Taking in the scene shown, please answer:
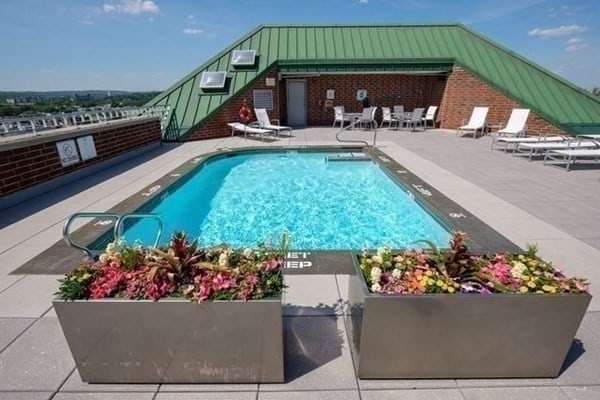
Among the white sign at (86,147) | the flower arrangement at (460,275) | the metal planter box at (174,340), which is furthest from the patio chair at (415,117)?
Result: the metal planter box at (174,340)

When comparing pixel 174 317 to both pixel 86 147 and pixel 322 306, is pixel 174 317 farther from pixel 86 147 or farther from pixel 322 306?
pixel 86 147

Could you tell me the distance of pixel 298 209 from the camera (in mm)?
6562

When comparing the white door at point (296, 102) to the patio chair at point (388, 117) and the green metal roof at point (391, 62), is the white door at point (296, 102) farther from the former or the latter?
the patio chair at point (388, 117)

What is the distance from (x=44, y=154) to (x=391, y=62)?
1330 cm

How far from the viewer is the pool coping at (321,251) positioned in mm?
3385

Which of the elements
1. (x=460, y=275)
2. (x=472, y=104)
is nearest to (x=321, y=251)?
(x=460, y=275)

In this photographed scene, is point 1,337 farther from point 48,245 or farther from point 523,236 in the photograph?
point 523,236

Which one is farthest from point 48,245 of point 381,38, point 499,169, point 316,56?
point 381,38

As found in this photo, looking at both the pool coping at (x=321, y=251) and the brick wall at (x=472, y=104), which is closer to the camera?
the pool coping at (x=321, y=251)

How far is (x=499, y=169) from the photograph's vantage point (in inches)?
296

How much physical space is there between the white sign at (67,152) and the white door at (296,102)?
10799mm

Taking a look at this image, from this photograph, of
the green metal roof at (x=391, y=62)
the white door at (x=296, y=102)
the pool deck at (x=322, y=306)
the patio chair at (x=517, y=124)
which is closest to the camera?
→ the pool deck at (x=322, y=306)

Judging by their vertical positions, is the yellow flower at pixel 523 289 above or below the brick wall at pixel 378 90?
below

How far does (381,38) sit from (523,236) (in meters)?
14.3
